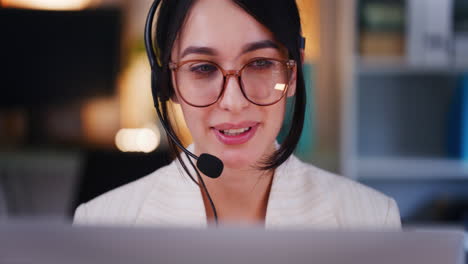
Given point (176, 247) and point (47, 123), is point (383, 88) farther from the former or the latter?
point (176, 247)

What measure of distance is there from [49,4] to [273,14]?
0.75 metres

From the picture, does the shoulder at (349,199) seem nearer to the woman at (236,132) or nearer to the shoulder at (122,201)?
the woman at (236,132)

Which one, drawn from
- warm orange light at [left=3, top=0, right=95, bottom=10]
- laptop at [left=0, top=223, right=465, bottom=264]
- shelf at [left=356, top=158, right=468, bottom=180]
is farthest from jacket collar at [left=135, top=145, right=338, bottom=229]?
shelf at [left=356, top=158, right=468, bottom=180]

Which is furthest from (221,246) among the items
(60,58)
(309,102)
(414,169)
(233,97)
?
(414,169)

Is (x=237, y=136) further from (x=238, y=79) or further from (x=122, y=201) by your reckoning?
(x=122, y=201)

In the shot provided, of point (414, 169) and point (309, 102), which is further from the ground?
point (309, 102)

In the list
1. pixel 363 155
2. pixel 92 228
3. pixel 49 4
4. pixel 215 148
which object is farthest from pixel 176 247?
pixel 363 155

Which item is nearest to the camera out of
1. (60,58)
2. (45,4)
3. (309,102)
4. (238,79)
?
(238,79)

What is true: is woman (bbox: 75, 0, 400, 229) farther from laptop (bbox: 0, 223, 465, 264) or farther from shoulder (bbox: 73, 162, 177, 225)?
laptop (bbox: 0, 223, 465, 264)

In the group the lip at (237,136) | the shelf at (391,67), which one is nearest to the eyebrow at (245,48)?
the lip at (237,136)

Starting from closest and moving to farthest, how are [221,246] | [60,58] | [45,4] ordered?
[221,246] → [45,4] → [60,58]

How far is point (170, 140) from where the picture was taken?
795 millimetres

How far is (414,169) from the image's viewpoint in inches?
73.8

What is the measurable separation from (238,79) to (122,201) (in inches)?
10.3
